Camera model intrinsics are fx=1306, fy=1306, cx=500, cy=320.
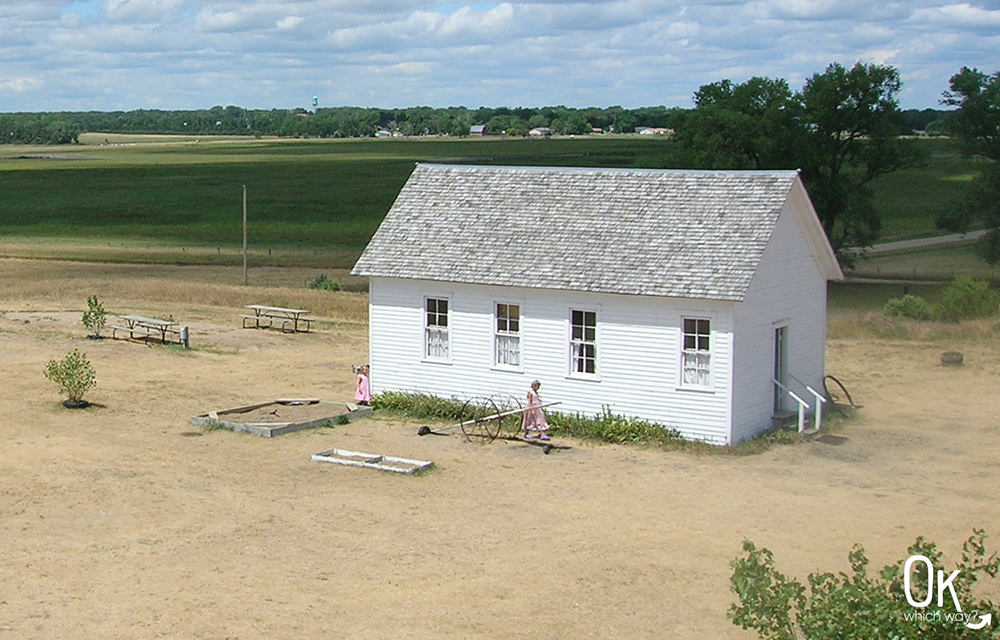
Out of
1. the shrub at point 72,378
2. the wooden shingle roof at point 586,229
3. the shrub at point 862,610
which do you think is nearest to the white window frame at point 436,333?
the wooden shingle roof at point 586,229

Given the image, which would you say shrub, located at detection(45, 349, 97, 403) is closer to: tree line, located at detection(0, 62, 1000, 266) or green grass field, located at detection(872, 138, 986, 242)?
A: tree line, located at detection(0, 62, 1000, 266)

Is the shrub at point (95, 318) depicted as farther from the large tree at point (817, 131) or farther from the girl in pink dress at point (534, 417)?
the large tree at point (817, 131)

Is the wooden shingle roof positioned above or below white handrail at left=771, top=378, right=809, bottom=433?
above

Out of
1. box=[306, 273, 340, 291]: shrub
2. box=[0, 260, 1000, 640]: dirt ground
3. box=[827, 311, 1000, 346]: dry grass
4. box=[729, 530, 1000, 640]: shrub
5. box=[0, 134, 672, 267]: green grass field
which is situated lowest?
box=[0, 260, 1000, 640]: dirt ground

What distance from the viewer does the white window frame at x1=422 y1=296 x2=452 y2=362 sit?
27.0 m

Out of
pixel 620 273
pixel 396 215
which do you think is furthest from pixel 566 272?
pixel 396 215

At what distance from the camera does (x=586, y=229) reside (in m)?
26.4

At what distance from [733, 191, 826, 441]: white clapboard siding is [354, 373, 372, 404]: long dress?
7766 millimetres

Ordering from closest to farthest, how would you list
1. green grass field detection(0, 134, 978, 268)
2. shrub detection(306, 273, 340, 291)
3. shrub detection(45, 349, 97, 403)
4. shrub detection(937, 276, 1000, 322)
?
shrub detection(45, 349, 97, 403) → shrub detection(937, 276, 1000, 322) → shrub detection(306, 273, 340, 291) → green grass field detection(0, 134, 978, 268)

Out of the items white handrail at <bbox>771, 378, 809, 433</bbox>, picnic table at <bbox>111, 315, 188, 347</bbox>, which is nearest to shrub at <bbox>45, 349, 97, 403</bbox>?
picnic table at <bbox>111, 315, 188, 347</bbox>

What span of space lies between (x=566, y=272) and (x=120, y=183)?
107m

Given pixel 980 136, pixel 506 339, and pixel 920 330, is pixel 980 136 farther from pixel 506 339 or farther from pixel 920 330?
pixel 506 339

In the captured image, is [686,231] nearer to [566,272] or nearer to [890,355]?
[566,272]

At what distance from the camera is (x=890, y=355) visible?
34.9 m
